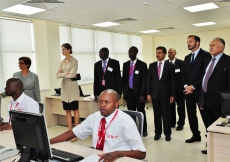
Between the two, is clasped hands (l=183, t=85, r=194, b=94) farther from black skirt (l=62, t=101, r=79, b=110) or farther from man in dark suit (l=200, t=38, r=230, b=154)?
black skirt (l=62, t=101, r=79, b=110)

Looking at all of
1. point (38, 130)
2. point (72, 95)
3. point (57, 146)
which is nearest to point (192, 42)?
point (72, 95)

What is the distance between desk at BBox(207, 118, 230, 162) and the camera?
92.0 inches

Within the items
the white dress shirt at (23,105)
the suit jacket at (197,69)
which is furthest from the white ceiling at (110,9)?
the white dress shirt at (23,105)

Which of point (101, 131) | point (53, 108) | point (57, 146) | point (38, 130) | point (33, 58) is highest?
point (33, 58)

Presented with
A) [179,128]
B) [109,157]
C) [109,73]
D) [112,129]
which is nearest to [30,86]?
[109,73]

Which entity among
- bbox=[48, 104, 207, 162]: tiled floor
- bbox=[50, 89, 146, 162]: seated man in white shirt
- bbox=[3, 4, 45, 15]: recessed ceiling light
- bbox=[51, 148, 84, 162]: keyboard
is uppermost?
bbox=[3, 4, 45, 15]: recessed ceiling light

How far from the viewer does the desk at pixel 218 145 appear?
7.66 ft

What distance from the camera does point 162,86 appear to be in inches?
149

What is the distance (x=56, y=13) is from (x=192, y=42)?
3.03 m

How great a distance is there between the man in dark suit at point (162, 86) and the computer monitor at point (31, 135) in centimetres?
269

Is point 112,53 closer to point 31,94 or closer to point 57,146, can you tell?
point 31,94

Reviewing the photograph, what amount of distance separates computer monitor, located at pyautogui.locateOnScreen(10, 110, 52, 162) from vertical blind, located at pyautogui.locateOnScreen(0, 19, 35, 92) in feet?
13.6

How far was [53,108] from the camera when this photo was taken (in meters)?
5.31

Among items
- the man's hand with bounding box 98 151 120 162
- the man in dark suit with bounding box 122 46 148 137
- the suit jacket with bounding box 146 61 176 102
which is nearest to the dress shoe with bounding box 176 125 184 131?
the man in dark suit with bounding box 122 46 148 137
